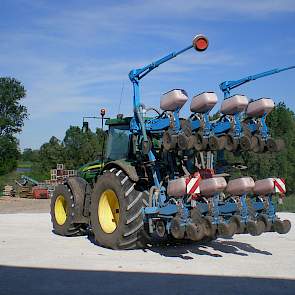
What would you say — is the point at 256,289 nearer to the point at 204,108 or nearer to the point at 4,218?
the point at 204,108

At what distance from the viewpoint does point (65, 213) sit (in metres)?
11.4

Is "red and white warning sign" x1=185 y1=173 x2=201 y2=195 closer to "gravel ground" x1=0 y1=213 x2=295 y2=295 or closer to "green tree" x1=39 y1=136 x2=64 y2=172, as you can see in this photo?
"gravel ground" x1=0 y1=213 x2=295 y2=295

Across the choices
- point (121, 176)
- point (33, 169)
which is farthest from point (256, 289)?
point (33, 169)

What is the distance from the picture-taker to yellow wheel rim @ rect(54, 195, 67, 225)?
1128 cm

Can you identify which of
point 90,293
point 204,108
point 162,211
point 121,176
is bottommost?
point 90,293

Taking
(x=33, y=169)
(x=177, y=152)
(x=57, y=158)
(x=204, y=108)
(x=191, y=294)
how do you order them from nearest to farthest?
(x=191, y=294) < (x=204, y=108) < (x=177, y=152) < (x=57, y=158) < (x=33, y=169)

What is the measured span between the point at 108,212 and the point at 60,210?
8.41 feet

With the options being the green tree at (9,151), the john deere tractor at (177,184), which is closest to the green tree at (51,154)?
the green tree at (9,151)

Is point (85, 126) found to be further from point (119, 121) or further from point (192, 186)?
point (192, 186)

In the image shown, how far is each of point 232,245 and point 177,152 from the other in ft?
7.86

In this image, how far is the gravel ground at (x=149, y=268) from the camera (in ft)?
19.8

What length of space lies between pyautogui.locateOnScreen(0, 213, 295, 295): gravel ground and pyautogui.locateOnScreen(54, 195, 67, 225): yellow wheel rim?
4.04 feet

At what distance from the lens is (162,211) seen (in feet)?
25.3

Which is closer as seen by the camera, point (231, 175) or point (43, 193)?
point (231, 175)
